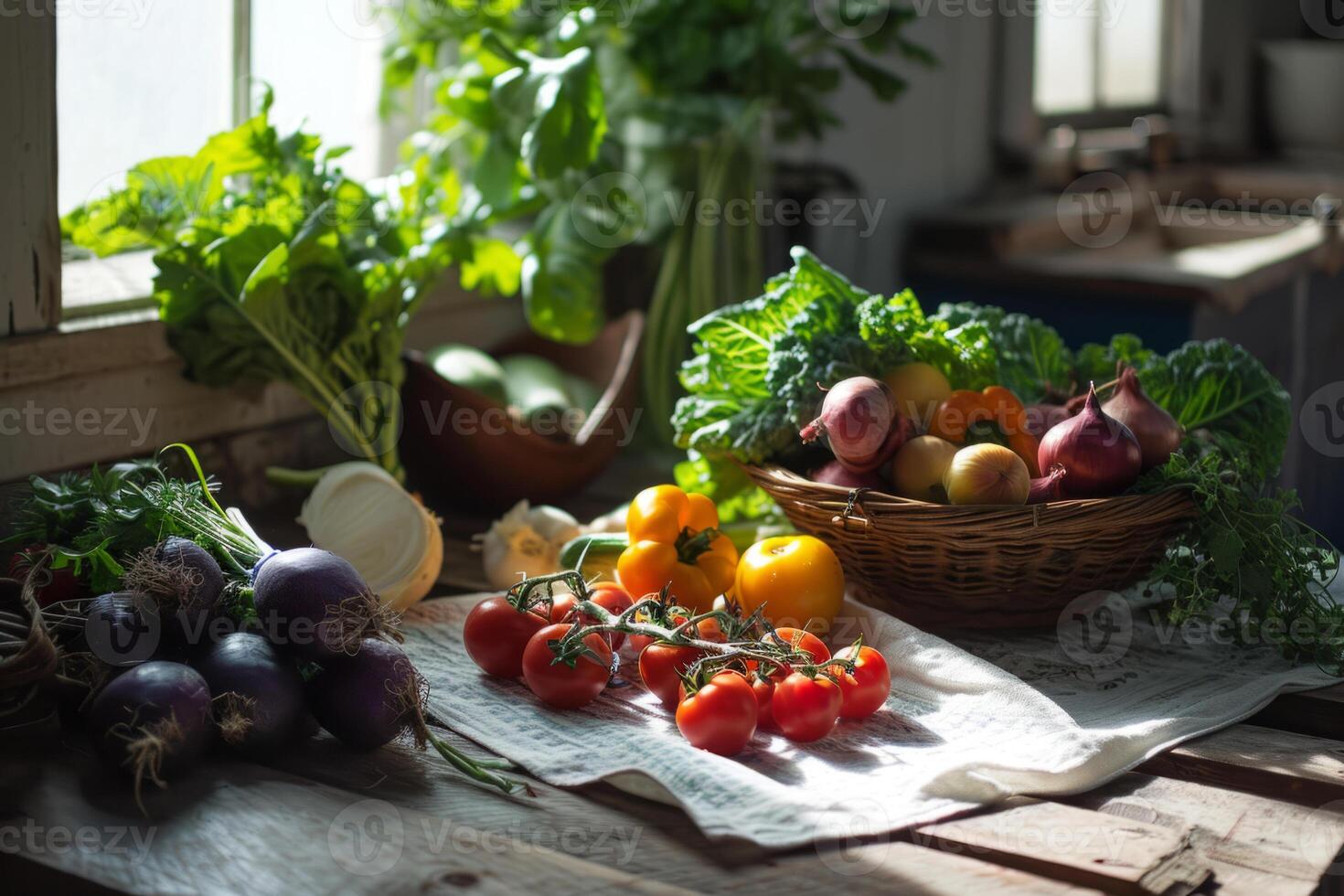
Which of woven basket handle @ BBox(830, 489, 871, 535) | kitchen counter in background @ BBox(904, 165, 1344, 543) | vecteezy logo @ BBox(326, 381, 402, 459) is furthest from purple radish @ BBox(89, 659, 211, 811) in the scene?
kitchen counter in background @ BBox(904, 165, 1344, 543)

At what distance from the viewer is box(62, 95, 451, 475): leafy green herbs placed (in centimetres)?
145

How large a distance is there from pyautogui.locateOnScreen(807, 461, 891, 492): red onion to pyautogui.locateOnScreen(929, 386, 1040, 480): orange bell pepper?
8 centimetres

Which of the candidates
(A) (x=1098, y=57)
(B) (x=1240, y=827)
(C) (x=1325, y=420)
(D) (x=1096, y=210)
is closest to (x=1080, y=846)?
(B) (x=1240, y=827)

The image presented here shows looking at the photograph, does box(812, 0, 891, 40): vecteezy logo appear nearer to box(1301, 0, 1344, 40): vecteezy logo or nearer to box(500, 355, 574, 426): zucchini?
box(500, 355, 574, 426): zucchini

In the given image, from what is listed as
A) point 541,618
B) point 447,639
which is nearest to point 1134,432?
point 541,618

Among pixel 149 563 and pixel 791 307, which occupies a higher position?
pixel 791 307

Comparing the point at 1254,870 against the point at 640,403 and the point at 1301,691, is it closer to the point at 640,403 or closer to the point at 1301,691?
the point at 1301,691

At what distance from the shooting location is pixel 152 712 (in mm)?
922

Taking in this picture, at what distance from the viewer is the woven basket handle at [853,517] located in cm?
122

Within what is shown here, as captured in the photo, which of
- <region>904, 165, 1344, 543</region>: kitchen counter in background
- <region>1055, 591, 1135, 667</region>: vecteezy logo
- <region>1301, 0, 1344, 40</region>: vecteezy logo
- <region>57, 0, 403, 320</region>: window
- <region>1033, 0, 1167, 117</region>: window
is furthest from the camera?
<region>1301, 0, 1344, 40</region>: vecteezy logo

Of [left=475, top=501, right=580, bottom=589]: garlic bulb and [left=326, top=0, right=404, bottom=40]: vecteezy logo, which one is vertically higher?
[left=326, top=0, right=404, bottom=40]: vecteezy logo

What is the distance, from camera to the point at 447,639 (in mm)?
1297

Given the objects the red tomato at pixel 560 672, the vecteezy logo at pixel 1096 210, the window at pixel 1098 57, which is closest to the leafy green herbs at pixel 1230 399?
the red tomato at pixel 560 672

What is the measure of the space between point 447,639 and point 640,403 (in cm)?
84
